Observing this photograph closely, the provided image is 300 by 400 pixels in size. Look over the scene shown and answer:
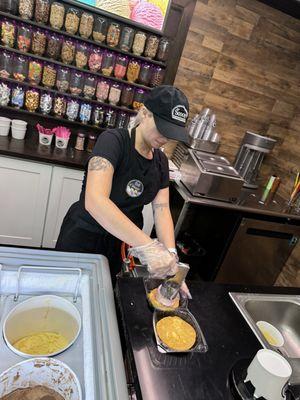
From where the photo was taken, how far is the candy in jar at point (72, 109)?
8.61 ft

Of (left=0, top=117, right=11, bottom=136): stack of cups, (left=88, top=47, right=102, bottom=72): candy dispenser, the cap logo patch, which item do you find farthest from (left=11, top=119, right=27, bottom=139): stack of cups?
the cap logo patch

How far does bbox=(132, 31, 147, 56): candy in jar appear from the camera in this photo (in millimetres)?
2514

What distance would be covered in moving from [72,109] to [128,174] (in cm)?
146

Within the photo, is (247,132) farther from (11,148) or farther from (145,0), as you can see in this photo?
(11,148)

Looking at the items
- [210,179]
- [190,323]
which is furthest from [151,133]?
[210,179]

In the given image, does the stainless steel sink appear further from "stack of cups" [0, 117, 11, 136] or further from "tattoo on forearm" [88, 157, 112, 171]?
"stack of cups" [0, 117, 11, 136]

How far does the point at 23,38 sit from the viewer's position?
234 centimetres

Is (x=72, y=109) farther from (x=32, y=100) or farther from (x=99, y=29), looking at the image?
(x=99, y=29)

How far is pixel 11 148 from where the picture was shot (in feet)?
7.58

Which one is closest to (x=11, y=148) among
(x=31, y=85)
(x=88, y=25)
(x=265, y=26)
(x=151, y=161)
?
(x=31, y=85)

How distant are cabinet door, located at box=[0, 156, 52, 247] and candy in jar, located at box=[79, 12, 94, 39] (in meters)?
1.13

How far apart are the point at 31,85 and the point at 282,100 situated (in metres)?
2.61

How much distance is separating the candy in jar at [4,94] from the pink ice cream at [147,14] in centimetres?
120

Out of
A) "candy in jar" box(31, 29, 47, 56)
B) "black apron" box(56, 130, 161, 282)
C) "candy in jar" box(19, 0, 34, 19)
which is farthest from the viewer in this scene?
"candy in jar" box(31, 29, 47, 56)
